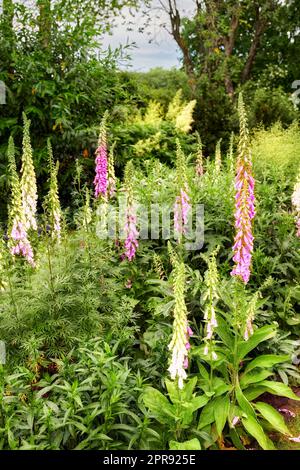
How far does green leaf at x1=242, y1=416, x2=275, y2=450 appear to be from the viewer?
3.85 meters

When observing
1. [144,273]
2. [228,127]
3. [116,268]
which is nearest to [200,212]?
[144,273]

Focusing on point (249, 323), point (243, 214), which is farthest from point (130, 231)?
point (249, 323)

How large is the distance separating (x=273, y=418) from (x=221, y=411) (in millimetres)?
438

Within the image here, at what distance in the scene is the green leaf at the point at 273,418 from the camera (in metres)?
4.00

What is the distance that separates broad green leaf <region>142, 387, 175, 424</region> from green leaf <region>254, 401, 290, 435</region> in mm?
857

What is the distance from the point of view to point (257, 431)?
3.90 metres

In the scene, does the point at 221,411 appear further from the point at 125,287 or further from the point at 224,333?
the point at 125,287

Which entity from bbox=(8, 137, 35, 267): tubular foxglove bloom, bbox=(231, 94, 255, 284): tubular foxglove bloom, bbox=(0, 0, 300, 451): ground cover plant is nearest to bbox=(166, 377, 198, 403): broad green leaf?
bbox=(0, 0, 300, 451): ground cover plant

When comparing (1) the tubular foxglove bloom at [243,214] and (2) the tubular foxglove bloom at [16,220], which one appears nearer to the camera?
(1) the tubular foxglove bloom at [243,214]

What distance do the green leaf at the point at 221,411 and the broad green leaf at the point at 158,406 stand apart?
403mm

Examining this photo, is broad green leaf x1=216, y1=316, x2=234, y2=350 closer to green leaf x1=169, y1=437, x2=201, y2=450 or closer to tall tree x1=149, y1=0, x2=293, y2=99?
green leaf x1=169, y1=437, x2=201, y2=450

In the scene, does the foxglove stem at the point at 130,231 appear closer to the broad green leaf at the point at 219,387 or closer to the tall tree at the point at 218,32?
the broad green leaf at the point at 219,387

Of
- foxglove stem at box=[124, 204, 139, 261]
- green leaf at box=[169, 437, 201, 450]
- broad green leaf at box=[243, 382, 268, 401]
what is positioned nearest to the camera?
green leaf at box=[169, 437, 201, 450]

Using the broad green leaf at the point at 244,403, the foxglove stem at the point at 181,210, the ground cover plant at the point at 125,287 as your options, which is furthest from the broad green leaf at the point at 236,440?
the foxglove stem at the point at 181,210
